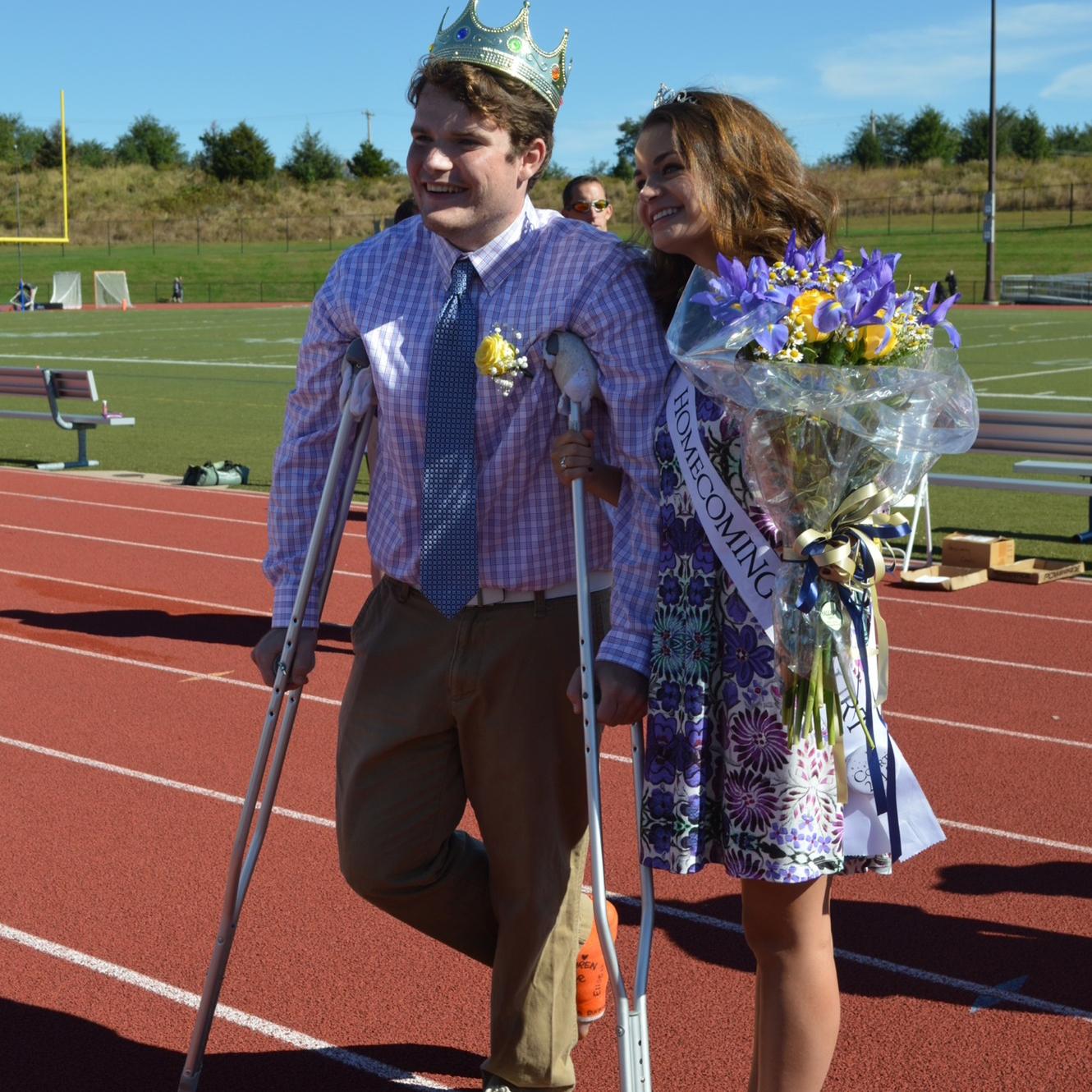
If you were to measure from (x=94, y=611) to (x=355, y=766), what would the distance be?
6.39m

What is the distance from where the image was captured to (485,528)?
354 centimetres

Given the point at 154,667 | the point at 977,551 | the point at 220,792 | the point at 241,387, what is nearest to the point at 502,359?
the point at 220,792

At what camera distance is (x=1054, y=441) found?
37.7 feet

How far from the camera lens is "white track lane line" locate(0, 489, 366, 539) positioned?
1285 centimetres

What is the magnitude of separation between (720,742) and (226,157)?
111222 millimetres

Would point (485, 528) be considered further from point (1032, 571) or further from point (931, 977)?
point (1032, 571)

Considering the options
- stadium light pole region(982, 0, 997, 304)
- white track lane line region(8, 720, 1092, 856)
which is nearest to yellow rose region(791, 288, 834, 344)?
white track lane line region(8, 720, 1092, 856)

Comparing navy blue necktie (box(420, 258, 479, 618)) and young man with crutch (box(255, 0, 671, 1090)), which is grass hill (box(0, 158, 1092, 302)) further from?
navy blue necktie (box(420, 258, 479, 618))

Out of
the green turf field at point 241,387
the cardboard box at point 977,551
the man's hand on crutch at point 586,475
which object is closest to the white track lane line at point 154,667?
the man's hand on crutch at point 586,475

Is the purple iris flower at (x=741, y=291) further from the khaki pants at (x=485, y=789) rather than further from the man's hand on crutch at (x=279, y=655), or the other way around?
the man's hand on crutch at (x=279, y=655)

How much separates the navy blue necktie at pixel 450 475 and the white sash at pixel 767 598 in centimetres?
53

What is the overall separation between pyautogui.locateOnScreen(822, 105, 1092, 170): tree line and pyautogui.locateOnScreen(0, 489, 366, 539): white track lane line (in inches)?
3788

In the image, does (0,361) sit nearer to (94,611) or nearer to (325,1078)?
(94,611)

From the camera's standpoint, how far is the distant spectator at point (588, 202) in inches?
302
